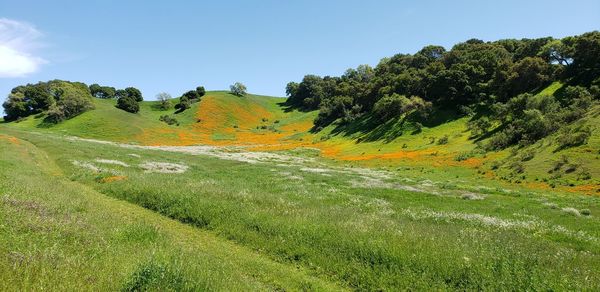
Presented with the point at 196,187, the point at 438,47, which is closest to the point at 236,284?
the point at 196,187

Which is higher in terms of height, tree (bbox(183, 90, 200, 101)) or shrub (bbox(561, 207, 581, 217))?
tree (bbox(183, 90, 200, 101))

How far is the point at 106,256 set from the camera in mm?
9938

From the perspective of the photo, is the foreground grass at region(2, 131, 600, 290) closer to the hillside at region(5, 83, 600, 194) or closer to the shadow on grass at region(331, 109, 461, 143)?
the hillside at region(5, 83, 600, 194)

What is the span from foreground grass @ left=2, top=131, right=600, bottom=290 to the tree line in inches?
1440

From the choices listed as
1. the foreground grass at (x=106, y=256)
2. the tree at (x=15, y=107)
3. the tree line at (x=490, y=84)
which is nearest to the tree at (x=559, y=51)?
the tree line at (x=490, y=84)

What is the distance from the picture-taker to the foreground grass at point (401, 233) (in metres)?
11.4

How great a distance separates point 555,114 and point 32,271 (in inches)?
2613

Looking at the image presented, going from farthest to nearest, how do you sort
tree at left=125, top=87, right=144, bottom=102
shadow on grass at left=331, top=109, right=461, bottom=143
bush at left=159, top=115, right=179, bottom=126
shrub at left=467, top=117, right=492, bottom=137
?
1. tree at left=125, top=87, right=144, bottom=102
2. bush at left=159, top=115, right=179, bottom=126
3. shadow on grass at left=331, top=109, right=461, bottom=143
4. shrub at left=467, top=117, right=492, bottom=137

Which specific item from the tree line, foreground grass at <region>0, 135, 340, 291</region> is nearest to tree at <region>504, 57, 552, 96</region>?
the tree line

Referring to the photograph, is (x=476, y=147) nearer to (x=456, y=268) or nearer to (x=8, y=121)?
(x=456, y=268)

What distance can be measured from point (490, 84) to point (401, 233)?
81.4m

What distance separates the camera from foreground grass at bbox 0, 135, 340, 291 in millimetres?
7840

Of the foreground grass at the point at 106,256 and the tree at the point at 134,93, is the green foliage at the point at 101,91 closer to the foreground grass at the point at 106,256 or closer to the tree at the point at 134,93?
the tree at the point at 134,93

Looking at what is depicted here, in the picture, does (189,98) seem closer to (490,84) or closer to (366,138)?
(366,138)
